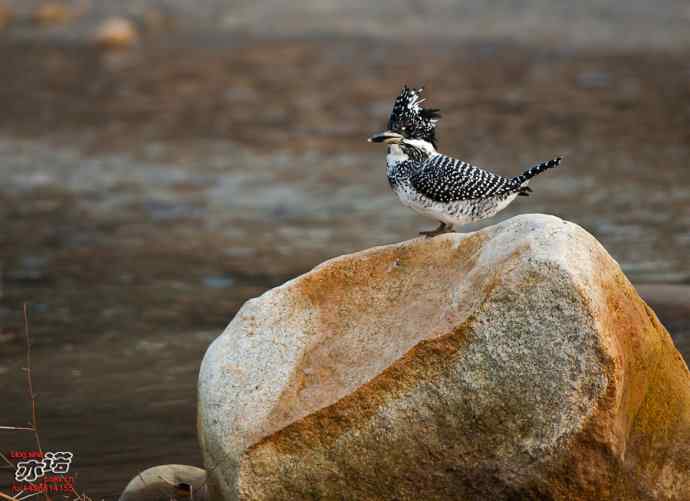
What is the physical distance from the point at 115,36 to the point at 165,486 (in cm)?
1754

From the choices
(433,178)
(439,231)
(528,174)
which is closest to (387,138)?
(433,178)

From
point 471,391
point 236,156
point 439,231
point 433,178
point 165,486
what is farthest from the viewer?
point 236,156

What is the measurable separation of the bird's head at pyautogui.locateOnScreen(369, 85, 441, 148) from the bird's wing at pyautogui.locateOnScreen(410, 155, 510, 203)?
243 mm

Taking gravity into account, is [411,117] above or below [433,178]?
above

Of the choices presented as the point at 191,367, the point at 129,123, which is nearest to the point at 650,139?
the point at 129,123

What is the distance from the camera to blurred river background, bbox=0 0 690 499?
35.8ft

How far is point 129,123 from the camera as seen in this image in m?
19.5

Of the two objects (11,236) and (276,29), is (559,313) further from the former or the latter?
(276,29)

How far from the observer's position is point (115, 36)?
79.8 feet

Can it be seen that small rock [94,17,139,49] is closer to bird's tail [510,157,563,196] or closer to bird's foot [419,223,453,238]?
bird's foot [419,223,453,238]

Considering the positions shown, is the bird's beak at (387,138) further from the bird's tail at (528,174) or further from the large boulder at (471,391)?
the large boulder at (471,391)

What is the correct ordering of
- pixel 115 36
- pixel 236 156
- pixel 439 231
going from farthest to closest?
pixel 115 36 → pixel 236 156 → pixel 439 231

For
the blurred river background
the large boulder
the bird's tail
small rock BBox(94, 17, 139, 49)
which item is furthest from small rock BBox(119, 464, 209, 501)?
small rock BBox(94, 17, 139, 49)

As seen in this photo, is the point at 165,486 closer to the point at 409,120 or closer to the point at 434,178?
the point at 434,178
